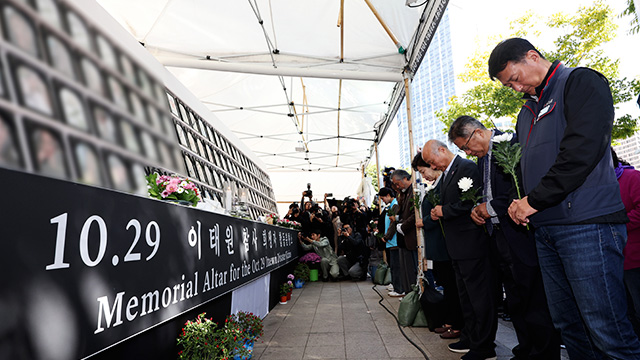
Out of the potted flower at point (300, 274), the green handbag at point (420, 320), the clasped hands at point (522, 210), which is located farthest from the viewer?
the potted flower at point (300, 274)

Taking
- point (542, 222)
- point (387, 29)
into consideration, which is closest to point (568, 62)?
point (387, 29)

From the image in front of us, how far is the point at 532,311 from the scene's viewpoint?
6.93 ft

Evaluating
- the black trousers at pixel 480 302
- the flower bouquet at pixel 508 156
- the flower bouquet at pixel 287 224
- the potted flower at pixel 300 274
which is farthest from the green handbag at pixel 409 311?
the potted flower at pixel 300 274

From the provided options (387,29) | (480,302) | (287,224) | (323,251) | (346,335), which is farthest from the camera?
(323,251)

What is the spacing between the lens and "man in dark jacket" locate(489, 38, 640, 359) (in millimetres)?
1338

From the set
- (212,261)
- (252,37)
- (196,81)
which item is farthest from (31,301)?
(196,81)

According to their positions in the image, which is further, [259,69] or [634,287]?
[259,69]

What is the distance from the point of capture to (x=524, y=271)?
2.09m

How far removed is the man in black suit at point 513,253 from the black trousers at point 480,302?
0.61 ft

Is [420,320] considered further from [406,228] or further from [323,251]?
[323,251]

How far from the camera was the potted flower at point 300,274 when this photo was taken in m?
6.99

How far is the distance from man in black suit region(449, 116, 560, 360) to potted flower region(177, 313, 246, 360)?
74.2 inches

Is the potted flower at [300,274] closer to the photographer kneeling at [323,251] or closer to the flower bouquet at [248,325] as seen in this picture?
the photographer kneeling at [323,251]

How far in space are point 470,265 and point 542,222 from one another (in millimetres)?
1094
